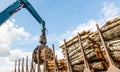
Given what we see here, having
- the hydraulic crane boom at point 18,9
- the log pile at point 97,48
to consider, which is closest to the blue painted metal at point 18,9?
the hydraulic crane boom at point 18,9

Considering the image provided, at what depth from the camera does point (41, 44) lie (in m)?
12.2

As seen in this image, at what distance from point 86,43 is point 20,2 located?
859 cm

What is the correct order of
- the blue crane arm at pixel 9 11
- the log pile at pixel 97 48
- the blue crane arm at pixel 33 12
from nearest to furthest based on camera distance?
the log pile at pixel 97 48
the blue crane arm at pixel 9 11
the blue crane arm at pixel 33 12

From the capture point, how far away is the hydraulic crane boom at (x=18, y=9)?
38.7ft

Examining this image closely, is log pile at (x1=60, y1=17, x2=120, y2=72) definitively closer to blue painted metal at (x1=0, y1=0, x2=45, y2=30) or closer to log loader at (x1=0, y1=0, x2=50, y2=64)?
log loader at (x1=0, y1=0, x2=50, y2=64)

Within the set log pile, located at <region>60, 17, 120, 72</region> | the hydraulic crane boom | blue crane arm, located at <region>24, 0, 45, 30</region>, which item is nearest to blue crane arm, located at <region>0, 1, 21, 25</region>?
the hydraulic crane boom

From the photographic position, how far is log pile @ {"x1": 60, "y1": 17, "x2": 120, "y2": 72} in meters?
5.22

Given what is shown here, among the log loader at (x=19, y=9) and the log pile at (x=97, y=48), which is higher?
the log loader at (x=19, y=9)

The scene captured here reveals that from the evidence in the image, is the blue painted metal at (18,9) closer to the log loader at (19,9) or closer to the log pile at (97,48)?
the log loader at (19,9)

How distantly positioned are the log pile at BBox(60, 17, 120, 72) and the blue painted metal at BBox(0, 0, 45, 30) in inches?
244

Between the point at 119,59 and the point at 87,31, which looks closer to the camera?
the point at 119,59

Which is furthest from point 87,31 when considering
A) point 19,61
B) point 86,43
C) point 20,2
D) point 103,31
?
point 20,2

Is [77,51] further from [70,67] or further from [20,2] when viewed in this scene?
[20,2]

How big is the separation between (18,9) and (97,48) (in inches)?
336
